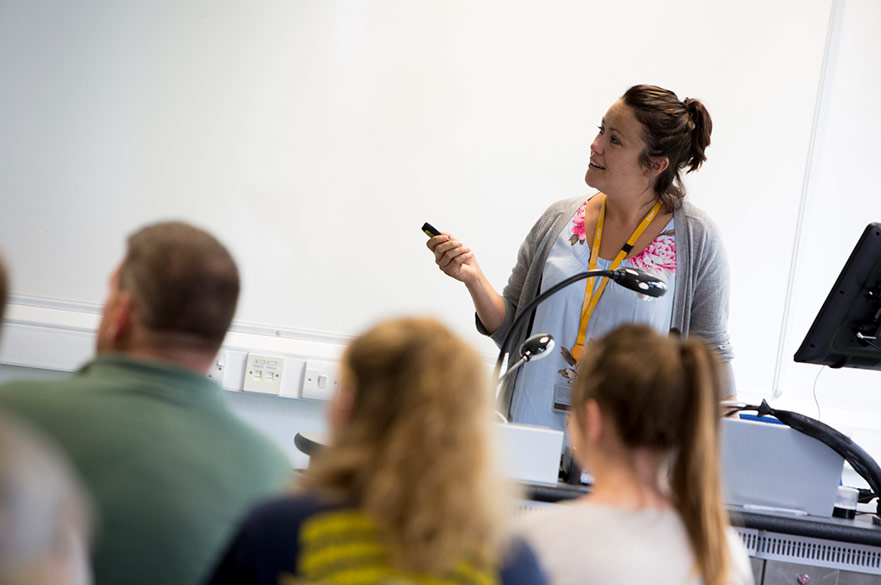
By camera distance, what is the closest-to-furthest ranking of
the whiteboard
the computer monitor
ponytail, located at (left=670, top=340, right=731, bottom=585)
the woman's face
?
ponytail, located at (left=670, top=340, right=731, bottom=585)
the computer monitor
the woman's face
the whiteboard

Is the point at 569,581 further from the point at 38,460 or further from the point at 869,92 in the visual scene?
the point at 869,92

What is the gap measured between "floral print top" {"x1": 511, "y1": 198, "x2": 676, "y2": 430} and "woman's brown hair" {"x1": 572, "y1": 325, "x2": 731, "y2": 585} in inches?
48.5

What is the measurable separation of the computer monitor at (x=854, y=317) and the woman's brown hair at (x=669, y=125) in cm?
61

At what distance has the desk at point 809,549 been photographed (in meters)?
2.18

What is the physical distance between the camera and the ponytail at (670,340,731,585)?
1.31 meters

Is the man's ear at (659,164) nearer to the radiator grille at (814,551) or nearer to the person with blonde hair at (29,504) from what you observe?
the radiator grille at (814,551)

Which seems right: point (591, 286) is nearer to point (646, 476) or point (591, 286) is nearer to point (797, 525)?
point (797, 525)

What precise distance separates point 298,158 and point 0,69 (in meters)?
1.08

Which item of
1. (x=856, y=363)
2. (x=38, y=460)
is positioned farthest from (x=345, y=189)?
(x=38, y=460)

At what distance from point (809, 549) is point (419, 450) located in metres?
1.55

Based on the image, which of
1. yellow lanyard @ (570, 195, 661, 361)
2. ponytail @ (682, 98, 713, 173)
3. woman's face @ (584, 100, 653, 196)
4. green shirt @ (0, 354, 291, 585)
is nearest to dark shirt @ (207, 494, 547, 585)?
green shirt @ (0, 354, 291, 585)

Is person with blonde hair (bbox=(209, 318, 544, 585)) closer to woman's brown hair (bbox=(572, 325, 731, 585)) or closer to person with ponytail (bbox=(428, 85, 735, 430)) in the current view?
woman's brown hair (bbox=(572, 325, 731, 585))

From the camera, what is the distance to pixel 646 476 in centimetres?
137

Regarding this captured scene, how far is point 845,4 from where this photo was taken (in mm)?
3510
